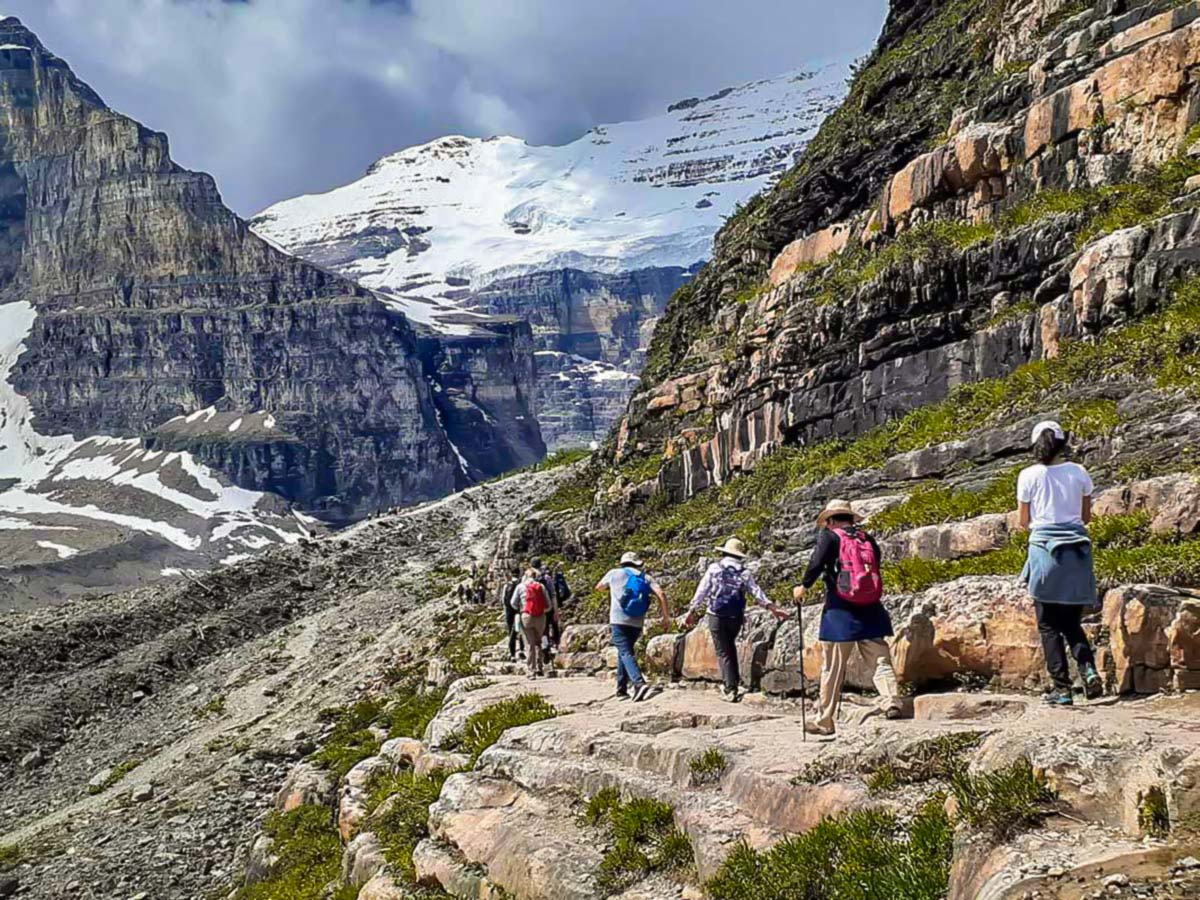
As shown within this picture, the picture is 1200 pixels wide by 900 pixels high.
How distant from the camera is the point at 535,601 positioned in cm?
1923

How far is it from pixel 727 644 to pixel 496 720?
386 centimetres

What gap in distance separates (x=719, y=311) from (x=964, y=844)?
38202 mm

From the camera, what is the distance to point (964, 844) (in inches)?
234

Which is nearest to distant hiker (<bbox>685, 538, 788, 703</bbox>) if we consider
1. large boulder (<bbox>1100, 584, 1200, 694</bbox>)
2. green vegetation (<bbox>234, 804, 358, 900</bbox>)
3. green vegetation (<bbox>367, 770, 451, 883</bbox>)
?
green vegetation (<bbox>367, 770, 451, 883</bbox>)

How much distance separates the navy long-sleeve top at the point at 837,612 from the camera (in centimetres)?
959

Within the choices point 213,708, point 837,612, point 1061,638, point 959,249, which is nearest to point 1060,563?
point 1061,638

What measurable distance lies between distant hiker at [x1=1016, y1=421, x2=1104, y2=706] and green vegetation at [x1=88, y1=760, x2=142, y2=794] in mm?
33848

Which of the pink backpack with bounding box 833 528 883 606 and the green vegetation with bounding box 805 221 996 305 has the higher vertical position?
the green vegetation with bounding box 805 221 996 305

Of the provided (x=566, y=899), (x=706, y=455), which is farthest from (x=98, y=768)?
(x=566, y=899)

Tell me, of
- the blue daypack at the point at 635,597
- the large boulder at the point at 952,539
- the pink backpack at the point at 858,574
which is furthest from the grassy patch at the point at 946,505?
the pink backpack at the point at 858,574

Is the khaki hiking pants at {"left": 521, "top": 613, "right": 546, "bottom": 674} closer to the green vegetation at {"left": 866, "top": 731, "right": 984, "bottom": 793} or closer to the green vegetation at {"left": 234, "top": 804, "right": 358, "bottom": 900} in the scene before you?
the green vegetation at {"left": 234, "top": 804, "right": 358, "bottom": 900}

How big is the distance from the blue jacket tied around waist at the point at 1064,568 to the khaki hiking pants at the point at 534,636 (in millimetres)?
12162

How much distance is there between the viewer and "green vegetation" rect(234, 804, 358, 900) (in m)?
14.8

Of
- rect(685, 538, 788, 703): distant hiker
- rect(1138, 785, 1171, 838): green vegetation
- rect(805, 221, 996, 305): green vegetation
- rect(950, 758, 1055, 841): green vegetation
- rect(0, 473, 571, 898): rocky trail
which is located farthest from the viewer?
rect(805, 221, 996, 305): green vegetation
